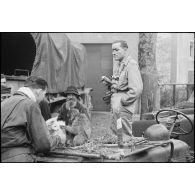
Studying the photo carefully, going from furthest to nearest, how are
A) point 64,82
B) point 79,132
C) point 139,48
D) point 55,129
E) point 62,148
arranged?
point 64,82 < point 139,48 < point 79,132 < point 55,129 < point 62,148

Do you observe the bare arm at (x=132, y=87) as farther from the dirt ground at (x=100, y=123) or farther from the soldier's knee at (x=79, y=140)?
the soldier's knee at (x=79, y=140)

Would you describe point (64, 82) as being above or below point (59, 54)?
below

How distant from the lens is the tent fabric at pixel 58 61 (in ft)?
17.1

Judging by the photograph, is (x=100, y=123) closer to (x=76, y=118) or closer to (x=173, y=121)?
(x=76, y=118)

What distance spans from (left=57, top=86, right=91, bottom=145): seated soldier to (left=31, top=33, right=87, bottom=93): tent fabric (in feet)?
2.30

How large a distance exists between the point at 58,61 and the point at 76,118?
8.81 ft

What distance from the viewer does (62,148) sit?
317 centimetres

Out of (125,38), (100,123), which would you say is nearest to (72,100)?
(100,123)

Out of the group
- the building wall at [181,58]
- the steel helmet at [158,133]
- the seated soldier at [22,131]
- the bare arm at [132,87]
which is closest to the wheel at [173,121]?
the steel helmet at [158,133]

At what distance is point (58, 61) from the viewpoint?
20.2 feet

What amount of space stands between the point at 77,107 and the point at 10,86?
2.42 ft

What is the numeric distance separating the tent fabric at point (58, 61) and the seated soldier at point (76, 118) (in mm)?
703

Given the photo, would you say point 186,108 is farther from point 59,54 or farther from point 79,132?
point 59,54
